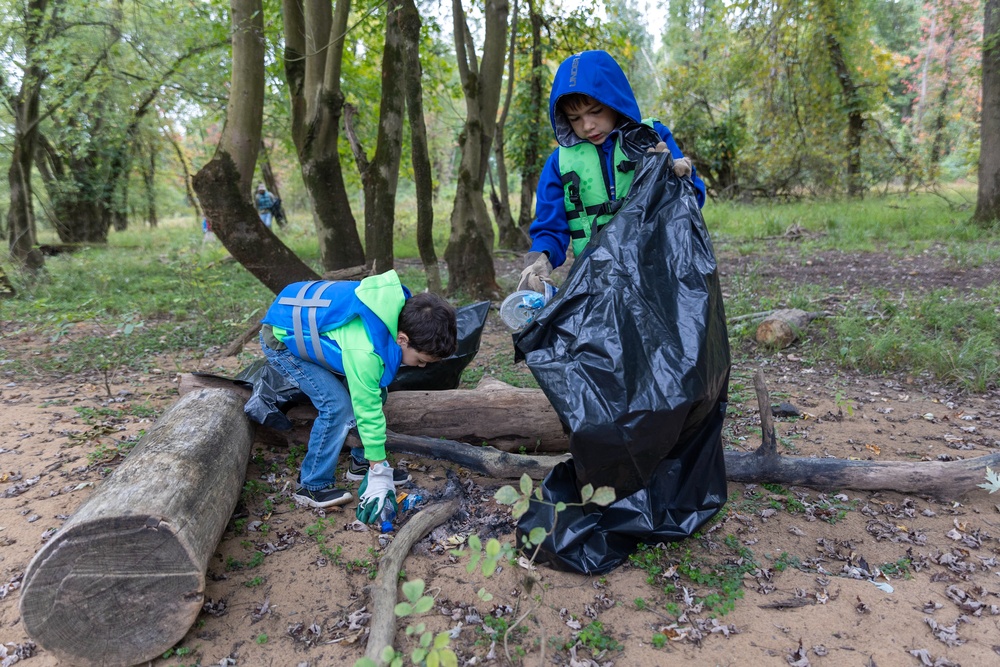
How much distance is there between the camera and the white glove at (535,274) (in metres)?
2.60

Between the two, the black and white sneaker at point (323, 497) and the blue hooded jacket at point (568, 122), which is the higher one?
the blue hooded jacket at point (568, 122)

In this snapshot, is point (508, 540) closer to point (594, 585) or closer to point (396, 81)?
point (594, 585)

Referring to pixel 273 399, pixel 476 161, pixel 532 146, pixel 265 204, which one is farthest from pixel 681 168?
pixel 265 204

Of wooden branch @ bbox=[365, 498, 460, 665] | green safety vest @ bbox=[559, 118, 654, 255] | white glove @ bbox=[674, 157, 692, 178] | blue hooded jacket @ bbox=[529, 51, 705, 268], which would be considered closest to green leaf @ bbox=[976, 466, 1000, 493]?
blue hooded jacket @ bbox=[529, 51, 705, 268]

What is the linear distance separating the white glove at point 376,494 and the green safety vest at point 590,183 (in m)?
1.36

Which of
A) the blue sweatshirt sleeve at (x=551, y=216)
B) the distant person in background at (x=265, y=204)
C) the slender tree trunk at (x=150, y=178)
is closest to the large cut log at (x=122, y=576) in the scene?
the blue sweatshirt sleeve at (x=551, y=216)

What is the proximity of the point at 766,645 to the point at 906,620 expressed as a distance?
1.65 ft

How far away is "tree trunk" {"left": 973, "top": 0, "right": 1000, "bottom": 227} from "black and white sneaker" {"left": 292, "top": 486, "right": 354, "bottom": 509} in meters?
9.28

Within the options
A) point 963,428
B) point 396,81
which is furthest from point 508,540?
point 396,81

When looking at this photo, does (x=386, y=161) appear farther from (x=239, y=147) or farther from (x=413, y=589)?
(x=413, y=589)

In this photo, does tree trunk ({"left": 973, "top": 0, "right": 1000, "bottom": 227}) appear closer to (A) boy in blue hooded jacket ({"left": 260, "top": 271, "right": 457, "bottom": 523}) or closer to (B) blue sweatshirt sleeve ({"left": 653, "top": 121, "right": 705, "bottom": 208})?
(B) blue sweatshirt sleeve ({"left": 653, "top": 121, "right": 705, "bottom": 208})

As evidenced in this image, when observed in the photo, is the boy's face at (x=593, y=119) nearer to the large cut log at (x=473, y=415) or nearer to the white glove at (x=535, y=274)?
the white glove at (x=535, y=274)

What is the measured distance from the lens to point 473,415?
3.15 m

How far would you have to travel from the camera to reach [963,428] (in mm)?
3430
